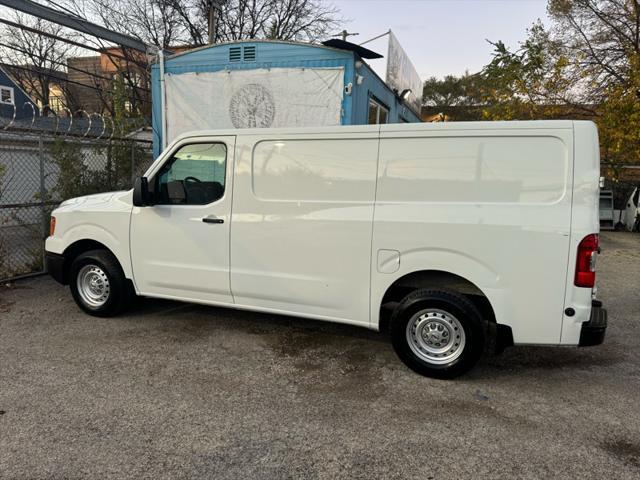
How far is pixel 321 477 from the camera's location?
8.39 feet

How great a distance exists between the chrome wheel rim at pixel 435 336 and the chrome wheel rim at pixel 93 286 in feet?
11.0

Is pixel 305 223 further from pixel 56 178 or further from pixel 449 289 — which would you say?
pixel 56 178

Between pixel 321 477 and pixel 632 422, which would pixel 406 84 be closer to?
pixel 632 422

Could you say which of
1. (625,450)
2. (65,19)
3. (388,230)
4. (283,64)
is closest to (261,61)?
(283,64)

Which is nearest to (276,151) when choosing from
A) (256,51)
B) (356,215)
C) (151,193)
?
(356,215)

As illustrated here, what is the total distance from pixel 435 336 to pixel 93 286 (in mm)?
3783

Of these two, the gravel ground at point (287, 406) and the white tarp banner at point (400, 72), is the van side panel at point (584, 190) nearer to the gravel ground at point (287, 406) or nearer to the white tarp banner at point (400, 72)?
the gravel ground at point (287, 406)

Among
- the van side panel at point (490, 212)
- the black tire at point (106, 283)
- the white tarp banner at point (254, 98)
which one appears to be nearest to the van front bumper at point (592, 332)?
the van side panel at point (490, 212)

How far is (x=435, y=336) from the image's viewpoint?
375cm

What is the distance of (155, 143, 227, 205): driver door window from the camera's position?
14.4 feet

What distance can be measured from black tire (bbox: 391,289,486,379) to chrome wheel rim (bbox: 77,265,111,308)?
129 inches

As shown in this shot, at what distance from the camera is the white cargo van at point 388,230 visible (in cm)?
332

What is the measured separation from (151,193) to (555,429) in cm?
404

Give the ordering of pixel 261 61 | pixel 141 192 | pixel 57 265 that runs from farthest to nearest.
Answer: pixel 261 61
pixel 57 265
pixel 141 192
